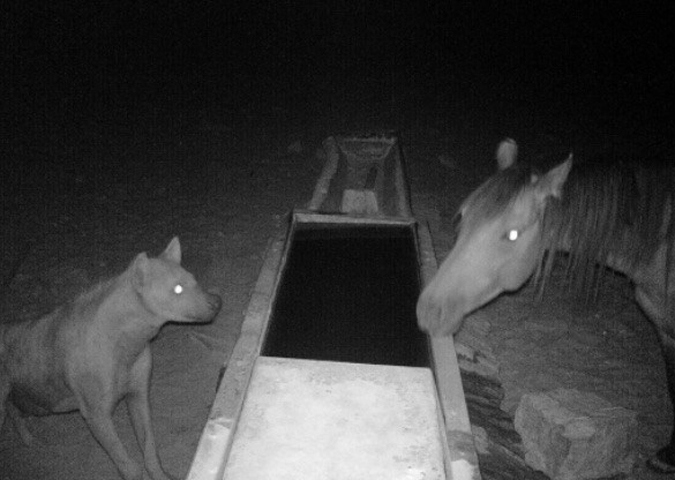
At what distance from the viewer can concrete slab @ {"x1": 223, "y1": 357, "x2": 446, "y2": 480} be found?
2109mm

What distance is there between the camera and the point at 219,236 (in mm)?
5363

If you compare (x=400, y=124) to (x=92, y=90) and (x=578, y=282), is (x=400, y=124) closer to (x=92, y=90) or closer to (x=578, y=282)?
(x=92, y=90)

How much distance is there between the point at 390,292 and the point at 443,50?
1333 centimetres

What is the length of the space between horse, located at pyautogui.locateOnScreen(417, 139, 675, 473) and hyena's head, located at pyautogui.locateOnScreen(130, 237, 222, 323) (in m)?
1.32

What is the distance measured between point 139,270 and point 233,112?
7.05m

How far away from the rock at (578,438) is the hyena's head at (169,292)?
1.96m

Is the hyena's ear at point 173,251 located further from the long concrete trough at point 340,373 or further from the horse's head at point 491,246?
the horse's head at point 491,246

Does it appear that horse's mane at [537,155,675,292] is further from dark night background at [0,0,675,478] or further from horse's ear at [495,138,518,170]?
horse's ear at [495,138,518,170]

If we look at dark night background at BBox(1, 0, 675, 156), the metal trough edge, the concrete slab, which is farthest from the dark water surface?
dark night background at BBox(1, 0, 675, 156)

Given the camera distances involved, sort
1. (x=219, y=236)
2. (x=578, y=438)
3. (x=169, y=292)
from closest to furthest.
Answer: (x=578, y=438) < (x=169, y=292) < (x=219, y=236)

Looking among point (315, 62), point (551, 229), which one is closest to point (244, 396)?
point (551, 229)

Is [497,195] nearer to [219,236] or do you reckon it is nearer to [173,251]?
[173,251]

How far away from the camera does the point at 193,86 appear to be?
1070 cm

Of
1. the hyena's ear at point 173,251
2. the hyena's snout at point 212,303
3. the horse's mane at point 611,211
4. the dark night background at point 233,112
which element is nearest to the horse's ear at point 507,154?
the horse's mane at point 611,211
